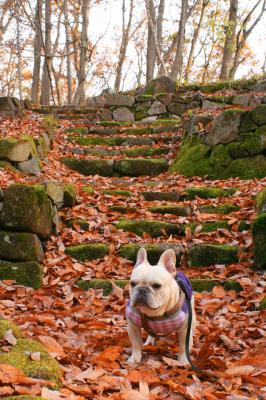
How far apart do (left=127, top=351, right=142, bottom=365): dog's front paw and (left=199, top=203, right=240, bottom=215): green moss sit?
13.0 feet

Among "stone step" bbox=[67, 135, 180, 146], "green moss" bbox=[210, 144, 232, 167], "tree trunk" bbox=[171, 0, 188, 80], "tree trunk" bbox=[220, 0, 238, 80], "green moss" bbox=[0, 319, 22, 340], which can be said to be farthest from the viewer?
"tree trunk" bbox=[171, 0, 188, 80]

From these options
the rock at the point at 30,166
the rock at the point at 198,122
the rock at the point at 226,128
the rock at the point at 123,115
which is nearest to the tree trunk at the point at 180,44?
the rock at the point at 123,115

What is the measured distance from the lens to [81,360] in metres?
3.21

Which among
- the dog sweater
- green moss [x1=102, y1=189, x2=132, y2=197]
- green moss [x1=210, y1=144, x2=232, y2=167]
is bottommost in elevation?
the dog sweater

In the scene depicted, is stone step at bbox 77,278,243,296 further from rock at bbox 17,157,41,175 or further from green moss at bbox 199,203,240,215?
rock at bbox 17,157,41,175

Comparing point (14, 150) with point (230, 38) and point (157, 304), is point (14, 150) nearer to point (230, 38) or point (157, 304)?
point (157, 304)

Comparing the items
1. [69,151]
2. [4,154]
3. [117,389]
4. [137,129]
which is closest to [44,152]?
[69,151]

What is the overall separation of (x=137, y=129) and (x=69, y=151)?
268 cm

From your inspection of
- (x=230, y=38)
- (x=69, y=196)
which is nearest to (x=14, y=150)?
(x=69, y=196)

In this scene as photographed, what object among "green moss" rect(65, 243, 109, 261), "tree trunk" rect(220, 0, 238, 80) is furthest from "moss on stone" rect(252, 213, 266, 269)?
"tree trunk" rect(220, 0, 238, 80)

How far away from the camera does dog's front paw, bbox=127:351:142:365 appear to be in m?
3.26

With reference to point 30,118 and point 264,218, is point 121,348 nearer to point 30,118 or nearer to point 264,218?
point 264,218

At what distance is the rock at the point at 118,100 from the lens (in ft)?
49.8

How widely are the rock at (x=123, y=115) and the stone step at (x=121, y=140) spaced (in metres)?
2.71
